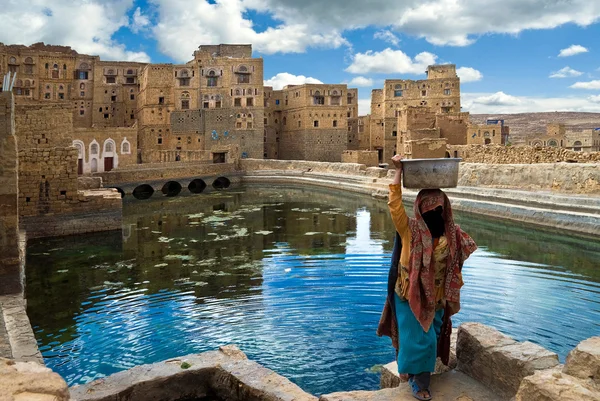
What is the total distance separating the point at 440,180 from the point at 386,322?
1.11 meters

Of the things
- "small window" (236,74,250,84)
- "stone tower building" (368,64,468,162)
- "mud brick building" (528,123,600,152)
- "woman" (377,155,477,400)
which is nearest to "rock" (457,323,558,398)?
"woman" (377,155,477,400)

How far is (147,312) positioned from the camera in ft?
26.2

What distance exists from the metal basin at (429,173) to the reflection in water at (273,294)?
7.32 ft

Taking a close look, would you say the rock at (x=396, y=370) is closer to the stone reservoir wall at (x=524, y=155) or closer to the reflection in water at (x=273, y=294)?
the reflection in water at (x=273, y=294)

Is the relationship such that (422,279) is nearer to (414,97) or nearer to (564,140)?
(414,97)

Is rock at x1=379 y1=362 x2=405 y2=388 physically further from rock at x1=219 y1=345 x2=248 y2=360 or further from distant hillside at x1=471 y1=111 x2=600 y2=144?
distant hillside at x1=471 y1=111 x2=600 y2=144

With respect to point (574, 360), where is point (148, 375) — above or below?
below

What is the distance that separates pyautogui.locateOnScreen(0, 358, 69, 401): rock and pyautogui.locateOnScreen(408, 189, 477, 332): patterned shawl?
221 cm

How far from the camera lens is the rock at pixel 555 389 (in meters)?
2.73

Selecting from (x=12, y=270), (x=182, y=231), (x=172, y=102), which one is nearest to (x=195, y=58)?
(x=172, y=102)

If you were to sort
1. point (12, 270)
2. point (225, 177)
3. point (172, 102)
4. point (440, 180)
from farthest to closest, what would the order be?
point (172, 102) < point (225, 177) < point (12, 270) < point (440, 180)

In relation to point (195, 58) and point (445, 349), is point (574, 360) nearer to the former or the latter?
point (445, 349)

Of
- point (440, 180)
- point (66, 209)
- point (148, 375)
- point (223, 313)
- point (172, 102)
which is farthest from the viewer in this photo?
point (172, 102)

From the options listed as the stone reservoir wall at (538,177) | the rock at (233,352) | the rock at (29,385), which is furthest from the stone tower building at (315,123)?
the rock at (29,385)
